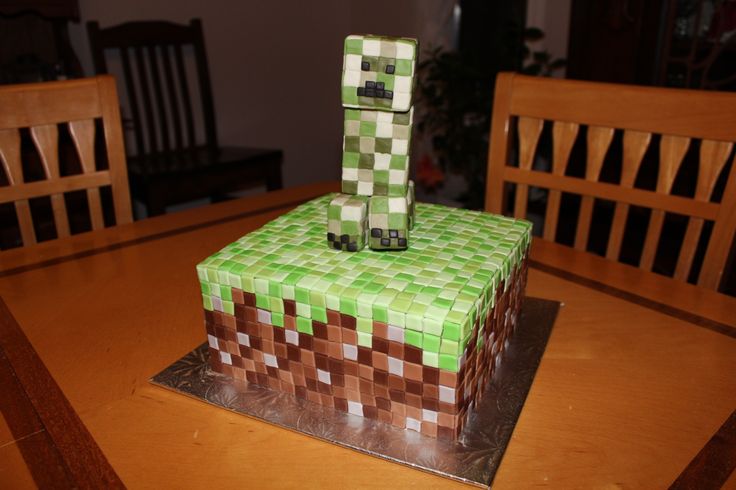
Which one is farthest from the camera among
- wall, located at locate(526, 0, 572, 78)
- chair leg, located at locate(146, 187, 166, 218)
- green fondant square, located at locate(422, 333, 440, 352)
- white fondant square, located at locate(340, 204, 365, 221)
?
wall, located at locate(526, 0, 572, 78)

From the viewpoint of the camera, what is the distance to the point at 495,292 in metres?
0.66

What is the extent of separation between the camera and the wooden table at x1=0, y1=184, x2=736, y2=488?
587 millimetres

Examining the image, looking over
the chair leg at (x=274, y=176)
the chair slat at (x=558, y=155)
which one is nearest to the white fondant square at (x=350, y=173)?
the chair slat at (x=558, y=155)

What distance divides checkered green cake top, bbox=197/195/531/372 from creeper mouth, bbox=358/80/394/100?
0.18 m

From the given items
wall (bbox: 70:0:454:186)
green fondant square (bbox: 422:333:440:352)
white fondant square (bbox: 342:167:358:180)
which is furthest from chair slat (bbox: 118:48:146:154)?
green fondant square (bbox: 422:333:440:352)

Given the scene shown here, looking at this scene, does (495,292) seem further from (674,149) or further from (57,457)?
(674,149)

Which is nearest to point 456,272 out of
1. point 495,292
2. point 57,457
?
point 495,292

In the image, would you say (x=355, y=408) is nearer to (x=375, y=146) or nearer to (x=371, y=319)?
(x=371, y=319)

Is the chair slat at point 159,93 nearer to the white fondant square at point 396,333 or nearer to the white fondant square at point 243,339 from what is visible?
the white fondant square at point 243,339

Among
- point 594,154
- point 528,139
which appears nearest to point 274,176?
point 528,139

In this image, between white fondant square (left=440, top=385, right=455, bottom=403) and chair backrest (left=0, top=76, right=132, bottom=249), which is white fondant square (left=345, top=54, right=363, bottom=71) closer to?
white fondant square (left=440, top=385, right=455, bottom=403)

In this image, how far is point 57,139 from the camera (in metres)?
1.25

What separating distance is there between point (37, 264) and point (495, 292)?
818mm

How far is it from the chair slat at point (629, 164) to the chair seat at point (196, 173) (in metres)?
1.81
